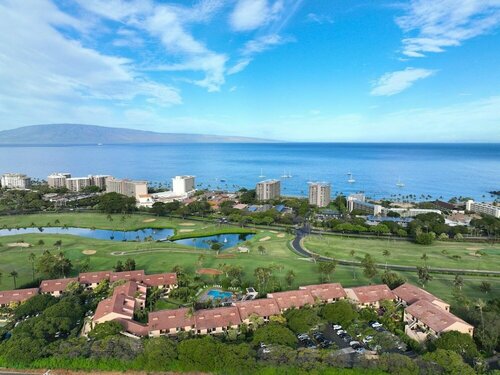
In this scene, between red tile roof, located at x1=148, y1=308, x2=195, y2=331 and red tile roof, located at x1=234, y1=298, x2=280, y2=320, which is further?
red tile roof, located at x1=234, y1=298, x2=280, y2=320

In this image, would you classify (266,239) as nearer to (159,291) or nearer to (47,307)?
(159,291)

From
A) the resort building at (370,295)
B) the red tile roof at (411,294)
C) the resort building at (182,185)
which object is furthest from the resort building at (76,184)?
the red tile roof at (411,294)

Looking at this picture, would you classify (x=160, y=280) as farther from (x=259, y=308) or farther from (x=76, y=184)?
(x=76, y=184)

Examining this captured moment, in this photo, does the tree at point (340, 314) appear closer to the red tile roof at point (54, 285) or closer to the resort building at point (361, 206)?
the red tile roof at point (54, 285)

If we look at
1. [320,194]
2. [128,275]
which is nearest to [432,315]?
[128,275]

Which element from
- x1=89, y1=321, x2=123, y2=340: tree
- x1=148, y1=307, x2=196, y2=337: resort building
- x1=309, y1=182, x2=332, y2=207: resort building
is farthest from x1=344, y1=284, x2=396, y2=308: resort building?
x1=309, y1=182, x2=332, y2=207: resort building

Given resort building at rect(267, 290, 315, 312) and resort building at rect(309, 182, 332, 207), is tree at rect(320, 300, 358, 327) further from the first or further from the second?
resort building at rect(309, 182, 332, 207)

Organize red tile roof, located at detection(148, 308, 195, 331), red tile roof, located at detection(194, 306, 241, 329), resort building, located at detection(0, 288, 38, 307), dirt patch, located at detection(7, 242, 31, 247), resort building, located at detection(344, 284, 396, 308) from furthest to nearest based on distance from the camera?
dirt patch, located at detection(7, 242, 31, 247) → resort building, located at detection(0, 288, 38, 307) → resort building, located at detection(344, 284, 396, 308) → red tile roof, located at detection(194, 306, 241, 329) → red tile roof, located at detection(148, 308, 195, 331)
